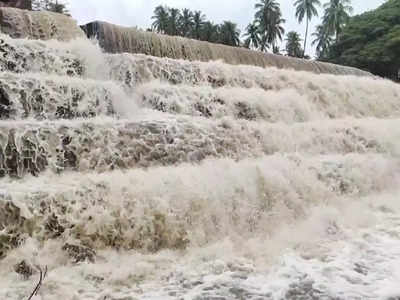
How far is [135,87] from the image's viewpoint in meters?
6.63

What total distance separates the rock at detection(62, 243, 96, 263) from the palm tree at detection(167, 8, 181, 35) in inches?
1283

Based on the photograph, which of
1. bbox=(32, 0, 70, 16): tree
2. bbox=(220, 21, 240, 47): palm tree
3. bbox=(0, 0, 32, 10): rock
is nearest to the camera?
bbox=(0, 0, 32, 10): rock

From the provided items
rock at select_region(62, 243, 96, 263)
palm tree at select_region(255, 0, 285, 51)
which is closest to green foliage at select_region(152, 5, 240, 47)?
palm tree at select_region(255, 0, 285, 51)

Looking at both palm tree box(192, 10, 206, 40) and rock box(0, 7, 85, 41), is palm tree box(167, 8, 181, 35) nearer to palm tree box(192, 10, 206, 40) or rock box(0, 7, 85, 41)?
palm tree box(192, 10, 206, 40)

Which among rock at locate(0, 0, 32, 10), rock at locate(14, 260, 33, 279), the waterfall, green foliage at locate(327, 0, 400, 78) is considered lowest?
rock at locate(14, 260, 33, 279)

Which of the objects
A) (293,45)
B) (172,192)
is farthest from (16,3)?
(293,45)

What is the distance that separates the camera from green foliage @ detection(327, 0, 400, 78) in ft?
82.2

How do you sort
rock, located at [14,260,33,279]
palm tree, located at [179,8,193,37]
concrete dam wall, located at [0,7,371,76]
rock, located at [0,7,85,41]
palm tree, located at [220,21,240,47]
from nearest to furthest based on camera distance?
rock, located at [14,260,33,279] → rock, located at [0,7,85,41] → concrete dam wall, located at [0,7,371,76] → palm tree, located at [220,21,240,47] → palm tree, located at [179,8,193,37]

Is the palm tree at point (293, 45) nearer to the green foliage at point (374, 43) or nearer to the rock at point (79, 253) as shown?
the green foliage at point (374, 43)

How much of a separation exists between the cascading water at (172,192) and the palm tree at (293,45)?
101ft

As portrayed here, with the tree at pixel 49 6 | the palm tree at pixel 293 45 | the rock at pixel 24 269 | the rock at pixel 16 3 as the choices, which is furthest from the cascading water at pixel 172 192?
the palm tree at pixel 293 45

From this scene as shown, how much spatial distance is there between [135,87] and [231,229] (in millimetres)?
3145

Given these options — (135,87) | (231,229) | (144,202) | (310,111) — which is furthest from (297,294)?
(310,111)

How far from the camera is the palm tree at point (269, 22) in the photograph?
34931mm
